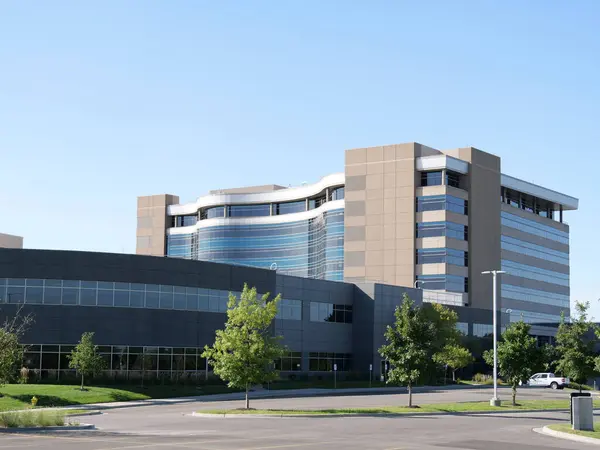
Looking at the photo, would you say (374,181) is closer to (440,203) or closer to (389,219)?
(389,219)

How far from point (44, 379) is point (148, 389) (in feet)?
25.6

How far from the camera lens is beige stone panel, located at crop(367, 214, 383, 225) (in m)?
118

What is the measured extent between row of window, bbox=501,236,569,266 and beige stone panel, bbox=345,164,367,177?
24.7m

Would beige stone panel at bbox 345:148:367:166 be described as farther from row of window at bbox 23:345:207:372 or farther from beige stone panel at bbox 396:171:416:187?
row of window at bbox 23:345:207:372

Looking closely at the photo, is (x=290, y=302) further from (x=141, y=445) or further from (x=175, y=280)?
(x=141, y=445)

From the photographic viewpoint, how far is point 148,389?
59594mm

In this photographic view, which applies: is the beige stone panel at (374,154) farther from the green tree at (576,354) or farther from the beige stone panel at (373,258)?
the green tree at (576,354)

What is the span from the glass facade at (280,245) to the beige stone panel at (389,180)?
31.1 ft

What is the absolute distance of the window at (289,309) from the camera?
77500 mm

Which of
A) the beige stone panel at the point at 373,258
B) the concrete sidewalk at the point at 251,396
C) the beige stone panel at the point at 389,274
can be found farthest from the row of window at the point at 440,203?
the concrete sidewalk at the point at 251,396

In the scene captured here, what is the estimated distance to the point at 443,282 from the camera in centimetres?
11238

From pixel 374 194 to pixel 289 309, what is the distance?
42.7 metres

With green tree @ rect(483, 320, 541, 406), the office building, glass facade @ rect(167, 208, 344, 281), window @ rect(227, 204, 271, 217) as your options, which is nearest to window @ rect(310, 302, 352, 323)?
the office building

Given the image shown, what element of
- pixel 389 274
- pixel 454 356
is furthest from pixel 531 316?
pixel 454 356
